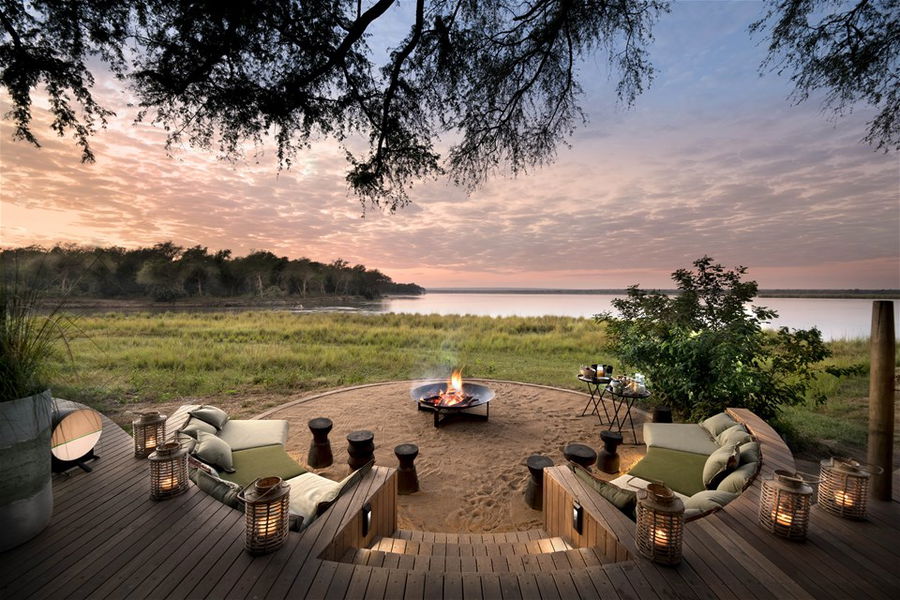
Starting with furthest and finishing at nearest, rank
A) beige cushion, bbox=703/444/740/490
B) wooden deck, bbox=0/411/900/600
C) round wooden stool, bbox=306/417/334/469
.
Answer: round wooden stool, bbox=306/417/334/469
beige cushion, bbox=703/444/740/490
wooden deck, bbox=0/411/900/600

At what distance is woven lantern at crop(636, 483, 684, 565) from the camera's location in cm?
178

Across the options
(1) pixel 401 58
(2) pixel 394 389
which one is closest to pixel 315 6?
(1) pixel 401 58

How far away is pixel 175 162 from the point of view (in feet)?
11.3

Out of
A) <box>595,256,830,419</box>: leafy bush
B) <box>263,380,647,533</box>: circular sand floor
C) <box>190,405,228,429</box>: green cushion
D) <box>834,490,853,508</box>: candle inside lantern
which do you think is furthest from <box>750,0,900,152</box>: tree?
<box>190,405,228,429</box>: green cushion

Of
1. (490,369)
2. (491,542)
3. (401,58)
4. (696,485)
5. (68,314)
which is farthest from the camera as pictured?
(490,369)

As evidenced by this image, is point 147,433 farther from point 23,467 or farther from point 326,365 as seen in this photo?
point 326,365

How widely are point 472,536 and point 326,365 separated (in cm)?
859

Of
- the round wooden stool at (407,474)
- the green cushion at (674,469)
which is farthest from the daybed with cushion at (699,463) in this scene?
the round wooden stool at (407,474)

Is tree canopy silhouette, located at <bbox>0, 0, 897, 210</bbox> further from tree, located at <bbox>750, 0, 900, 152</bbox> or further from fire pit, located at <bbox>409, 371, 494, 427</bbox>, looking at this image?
fire pit, located at <bbox>409, 371, 494, 427</bbox>

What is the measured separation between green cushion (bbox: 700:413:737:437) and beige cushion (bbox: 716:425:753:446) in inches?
7.2

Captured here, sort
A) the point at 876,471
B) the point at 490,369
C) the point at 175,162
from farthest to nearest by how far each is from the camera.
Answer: the point at 490,369 < the point at 175,162 < the point at 876,471

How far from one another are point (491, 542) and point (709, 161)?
9447 mm

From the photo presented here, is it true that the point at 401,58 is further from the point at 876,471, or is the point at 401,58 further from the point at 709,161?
the point at 709,161

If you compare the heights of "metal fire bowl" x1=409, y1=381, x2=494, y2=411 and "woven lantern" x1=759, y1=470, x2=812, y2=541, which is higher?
"woven lantern" x1=759, y1=470, x2=812, y2=541
